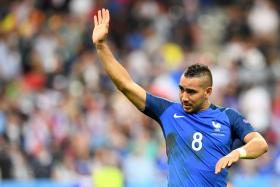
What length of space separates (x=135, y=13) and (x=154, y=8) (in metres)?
0.44

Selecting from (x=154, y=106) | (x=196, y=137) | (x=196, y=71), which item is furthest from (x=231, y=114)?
(x=154, y=106)

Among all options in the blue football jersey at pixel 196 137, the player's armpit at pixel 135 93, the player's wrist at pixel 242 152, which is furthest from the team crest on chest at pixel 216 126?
the player's armpit at pixel 135 93

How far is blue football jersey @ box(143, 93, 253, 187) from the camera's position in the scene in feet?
27.1

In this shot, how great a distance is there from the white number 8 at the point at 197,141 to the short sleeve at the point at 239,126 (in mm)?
313

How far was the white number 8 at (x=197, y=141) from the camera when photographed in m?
8.34

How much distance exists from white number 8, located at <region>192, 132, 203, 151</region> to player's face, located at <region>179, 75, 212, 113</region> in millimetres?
226

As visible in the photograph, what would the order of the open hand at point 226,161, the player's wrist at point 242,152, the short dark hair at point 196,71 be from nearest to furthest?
the open hand at point 226,161 < the player's wrist at point 242,152 < the short dark hair at point 196,71

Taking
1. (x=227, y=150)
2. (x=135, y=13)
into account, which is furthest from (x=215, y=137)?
(x=135, y=13)

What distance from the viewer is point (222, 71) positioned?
59.6 feet

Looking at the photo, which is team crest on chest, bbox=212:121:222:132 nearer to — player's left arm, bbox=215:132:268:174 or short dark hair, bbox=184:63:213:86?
player's left arm, bbox=215:132:268:174

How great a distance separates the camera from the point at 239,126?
27.7 feet

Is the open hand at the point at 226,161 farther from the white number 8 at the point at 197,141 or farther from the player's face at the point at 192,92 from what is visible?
the player's face at the point at 192,92

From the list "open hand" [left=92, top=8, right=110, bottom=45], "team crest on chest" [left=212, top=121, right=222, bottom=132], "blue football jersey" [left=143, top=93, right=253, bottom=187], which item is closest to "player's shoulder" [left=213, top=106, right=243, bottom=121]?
"blue football jersey" [left=143, top=93, right=253, bottom=187]

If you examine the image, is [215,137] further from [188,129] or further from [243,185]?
[243,185]
